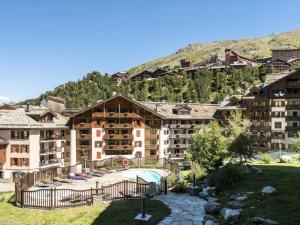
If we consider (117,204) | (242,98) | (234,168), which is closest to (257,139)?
(242,98)

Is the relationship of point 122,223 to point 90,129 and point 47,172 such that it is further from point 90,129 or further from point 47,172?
point 90,129

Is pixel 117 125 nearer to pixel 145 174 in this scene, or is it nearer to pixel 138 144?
pixel 138 144

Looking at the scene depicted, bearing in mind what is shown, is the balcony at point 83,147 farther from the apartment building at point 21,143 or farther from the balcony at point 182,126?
the balcony at point 182,126

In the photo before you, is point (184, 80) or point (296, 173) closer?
point (296, 173)

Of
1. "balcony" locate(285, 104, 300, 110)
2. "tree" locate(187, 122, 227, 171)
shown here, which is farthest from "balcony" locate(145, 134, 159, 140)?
"tree" locate(187, 122, 227, 171)

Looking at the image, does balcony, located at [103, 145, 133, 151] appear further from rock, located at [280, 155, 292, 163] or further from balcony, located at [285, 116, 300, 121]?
rock, located at [280, 155, 292, 163]

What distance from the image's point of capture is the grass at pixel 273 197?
15906 millimetres

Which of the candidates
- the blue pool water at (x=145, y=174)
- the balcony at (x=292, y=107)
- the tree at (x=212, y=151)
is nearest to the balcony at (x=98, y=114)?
the blue pool water at (x=145, y=174)

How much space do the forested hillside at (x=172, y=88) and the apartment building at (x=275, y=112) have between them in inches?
1164

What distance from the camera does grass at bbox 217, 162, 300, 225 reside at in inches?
626

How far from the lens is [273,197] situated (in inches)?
754

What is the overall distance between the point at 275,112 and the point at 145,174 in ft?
116

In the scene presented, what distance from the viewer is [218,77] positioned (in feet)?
371

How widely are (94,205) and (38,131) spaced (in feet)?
122
